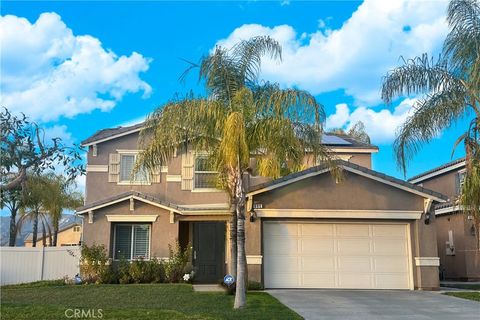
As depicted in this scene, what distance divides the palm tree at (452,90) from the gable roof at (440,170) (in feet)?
30.3

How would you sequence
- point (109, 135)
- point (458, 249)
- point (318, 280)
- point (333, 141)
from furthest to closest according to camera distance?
point (333, 141) → point (458, 249) → point (109, 135) → point (318, 280)

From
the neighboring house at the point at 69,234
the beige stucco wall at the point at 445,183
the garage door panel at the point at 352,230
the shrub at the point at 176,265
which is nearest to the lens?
the garage door panel at the point at 352,230

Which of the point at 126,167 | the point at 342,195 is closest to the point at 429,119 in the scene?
the point at 342,195

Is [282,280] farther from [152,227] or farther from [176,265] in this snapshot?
[152,227]

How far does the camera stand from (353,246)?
17188 millimetres

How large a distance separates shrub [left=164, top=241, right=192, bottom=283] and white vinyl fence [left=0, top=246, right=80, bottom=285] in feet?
12.9

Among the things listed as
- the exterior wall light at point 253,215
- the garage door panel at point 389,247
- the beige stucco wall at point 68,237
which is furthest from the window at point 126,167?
the beige stucco wall at point 68,237

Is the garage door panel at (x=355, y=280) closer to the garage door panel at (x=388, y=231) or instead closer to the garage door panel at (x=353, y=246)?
the garage door panel at (x=353, y=246)

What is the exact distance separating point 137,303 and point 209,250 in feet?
28.0

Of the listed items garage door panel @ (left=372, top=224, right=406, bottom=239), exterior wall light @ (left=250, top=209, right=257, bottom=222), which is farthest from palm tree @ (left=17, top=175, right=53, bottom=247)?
→ garage door panel @ (left=372, top=224, right=406, bottom=239)

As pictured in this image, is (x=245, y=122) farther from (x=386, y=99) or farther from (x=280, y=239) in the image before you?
(x=280, y=239)

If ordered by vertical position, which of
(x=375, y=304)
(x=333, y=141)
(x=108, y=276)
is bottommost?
(x=375, y=304)

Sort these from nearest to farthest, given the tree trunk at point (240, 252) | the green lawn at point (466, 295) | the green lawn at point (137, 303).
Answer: the green lawn at point (137, 303), the tree trunk at point (240, 252), the green lawn at point (466, 295)

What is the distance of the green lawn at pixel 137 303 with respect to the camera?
35.1ft
